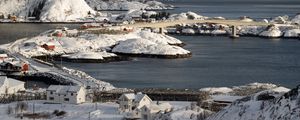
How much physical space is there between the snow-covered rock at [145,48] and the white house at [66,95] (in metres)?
24.4

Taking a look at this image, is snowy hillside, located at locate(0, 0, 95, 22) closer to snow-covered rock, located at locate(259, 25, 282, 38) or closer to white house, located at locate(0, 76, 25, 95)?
snow-covered rock, located at locate(259, 25, 282, 38)

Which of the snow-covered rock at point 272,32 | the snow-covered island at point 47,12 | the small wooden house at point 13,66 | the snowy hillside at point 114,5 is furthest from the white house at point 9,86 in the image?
the snowy hillside at point 114,5

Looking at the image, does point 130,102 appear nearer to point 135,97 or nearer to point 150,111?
point 135,97

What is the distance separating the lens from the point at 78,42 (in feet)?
172

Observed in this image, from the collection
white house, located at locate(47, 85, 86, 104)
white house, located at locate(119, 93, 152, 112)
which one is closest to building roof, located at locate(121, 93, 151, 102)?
white house, located at locate(119, 93, 152, 112)

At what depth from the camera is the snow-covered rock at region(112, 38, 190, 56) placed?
160 feet

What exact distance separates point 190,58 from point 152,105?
26.0 meters

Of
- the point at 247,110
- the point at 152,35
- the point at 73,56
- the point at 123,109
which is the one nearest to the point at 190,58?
the point at 73,56

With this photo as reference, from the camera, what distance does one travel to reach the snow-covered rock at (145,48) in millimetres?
48875

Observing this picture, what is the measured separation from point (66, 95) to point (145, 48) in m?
26.2

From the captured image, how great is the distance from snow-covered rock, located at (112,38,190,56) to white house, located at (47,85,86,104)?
2441 centimetres

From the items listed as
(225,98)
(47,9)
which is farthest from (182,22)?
(225,98)

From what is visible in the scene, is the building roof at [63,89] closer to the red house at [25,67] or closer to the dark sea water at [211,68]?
the dark sea water at [211,68]

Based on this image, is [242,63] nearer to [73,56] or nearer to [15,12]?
[73,56]
